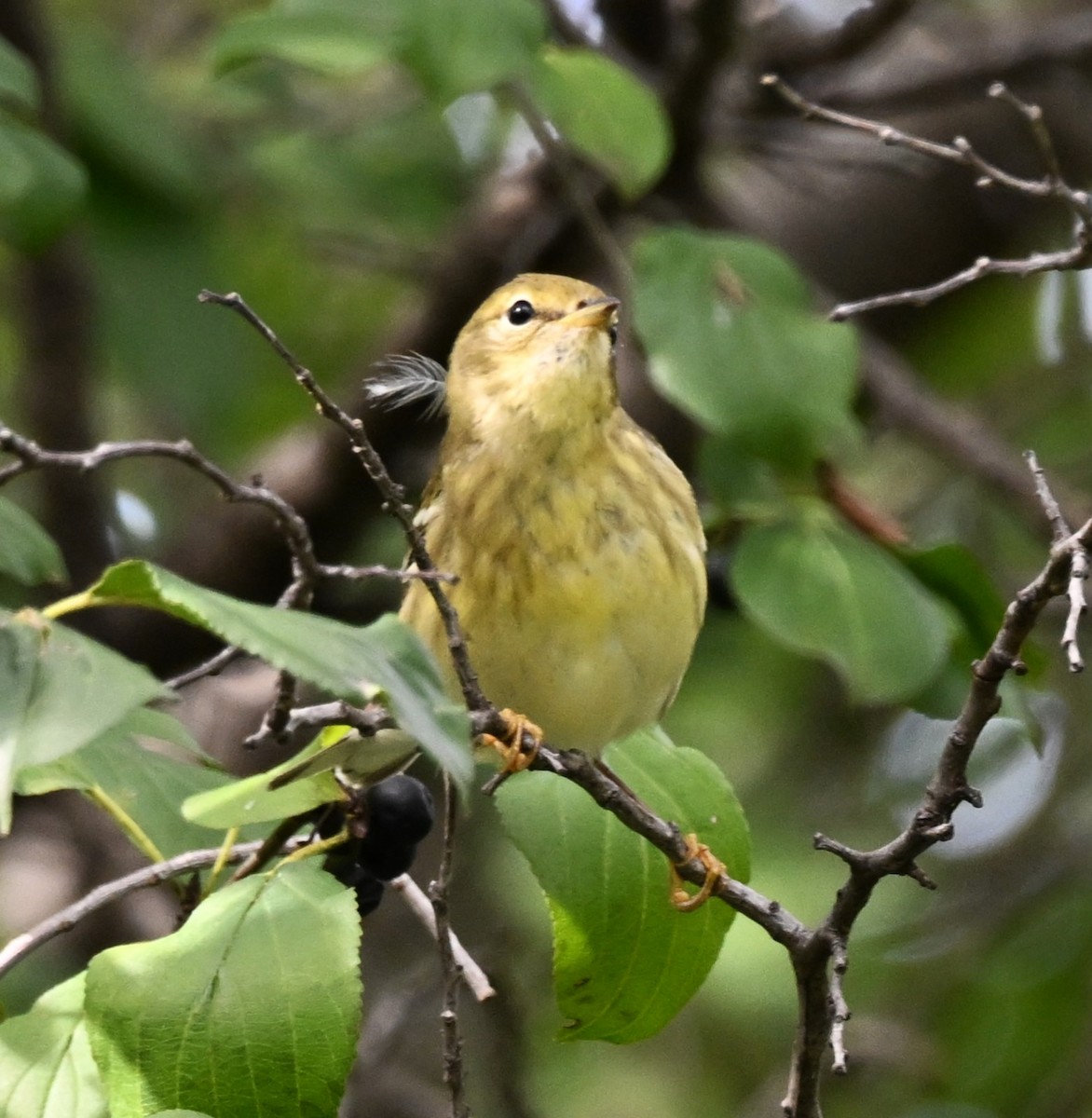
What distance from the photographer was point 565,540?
3.24 meters

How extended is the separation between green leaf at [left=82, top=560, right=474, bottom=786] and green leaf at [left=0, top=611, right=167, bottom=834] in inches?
3.5

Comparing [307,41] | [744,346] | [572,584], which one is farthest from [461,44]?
[572,584]

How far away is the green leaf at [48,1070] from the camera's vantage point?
226 centimetres

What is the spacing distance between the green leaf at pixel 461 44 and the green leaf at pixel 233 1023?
1.65 meters

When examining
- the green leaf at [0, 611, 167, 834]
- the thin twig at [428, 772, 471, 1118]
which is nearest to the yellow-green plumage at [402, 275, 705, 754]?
the thin twig at [428, 772, 471, 1118]

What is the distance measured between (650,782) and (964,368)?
3.93 metres

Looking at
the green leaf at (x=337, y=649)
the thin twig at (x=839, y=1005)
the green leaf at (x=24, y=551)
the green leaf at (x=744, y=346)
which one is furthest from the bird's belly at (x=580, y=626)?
the green leaf at (x=337, y=649)

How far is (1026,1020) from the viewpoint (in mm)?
5422

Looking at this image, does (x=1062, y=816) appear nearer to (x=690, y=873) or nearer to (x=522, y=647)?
(x=522, y=647)

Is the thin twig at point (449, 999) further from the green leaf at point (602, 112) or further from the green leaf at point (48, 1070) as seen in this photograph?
the green leaf at point (602, 112)

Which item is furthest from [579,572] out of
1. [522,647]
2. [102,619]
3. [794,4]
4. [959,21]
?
[959,21]

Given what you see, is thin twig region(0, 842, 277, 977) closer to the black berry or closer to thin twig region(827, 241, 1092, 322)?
the black berry

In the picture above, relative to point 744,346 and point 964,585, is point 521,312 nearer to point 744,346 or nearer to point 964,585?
point 744,346

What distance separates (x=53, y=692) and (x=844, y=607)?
2088 mm
